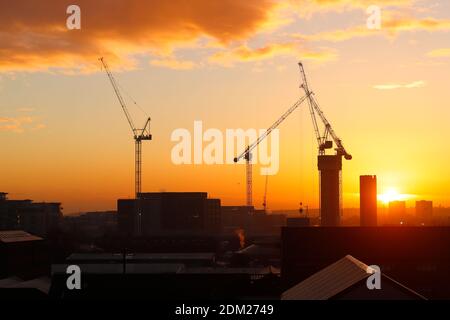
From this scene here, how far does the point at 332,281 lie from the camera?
29438 mm

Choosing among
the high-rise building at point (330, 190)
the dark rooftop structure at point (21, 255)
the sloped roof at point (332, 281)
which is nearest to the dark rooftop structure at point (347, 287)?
the sloped roof at point (332, 281)

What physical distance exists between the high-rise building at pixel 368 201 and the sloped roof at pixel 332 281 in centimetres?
7858

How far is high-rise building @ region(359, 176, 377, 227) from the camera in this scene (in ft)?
366

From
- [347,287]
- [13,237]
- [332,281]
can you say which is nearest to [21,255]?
[13,237]

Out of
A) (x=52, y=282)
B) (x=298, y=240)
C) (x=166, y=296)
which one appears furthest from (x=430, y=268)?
(x=52, y=282)

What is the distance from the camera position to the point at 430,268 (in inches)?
2480

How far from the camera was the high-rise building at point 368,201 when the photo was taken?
11162 cm

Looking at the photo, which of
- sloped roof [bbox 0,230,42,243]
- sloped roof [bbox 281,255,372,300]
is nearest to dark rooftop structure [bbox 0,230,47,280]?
sloped roof [bbox 0,230,42,243]

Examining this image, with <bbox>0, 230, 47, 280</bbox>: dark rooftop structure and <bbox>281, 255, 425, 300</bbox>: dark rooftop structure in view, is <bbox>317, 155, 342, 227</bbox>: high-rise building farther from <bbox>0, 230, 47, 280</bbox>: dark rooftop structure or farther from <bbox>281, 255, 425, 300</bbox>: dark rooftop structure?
<bbox>281, 255, 425, 300</bbox>: dark rooftop structure

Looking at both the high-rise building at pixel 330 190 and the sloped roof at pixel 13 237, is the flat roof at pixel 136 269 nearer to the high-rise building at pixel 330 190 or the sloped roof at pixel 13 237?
the sloped roof at pixel 13 237

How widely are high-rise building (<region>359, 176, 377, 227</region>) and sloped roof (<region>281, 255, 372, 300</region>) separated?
7858 centimetres

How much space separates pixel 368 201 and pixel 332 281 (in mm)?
86480

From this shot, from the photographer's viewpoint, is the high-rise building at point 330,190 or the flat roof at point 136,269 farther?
the high-rise building at point 330,190
